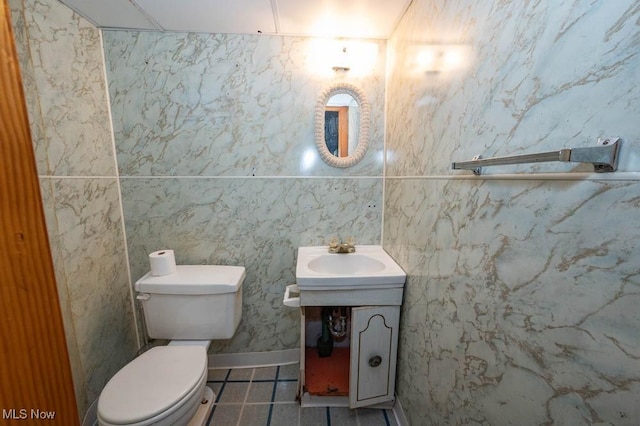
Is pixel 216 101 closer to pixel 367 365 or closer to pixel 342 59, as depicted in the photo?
pixel 342 59

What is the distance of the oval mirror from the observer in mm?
1521

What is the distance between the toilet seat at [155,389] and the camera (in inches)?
36.5

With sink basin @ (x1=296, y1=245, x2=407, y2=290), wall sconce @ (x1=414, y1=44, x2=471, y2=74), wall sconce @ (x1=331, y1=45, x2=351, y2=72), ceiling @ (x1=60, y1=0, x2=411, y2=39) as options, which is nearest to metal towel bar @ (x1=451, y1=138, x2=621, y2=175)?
wall sconce @ (x1=414, y1=44, x2=471, y2=74)

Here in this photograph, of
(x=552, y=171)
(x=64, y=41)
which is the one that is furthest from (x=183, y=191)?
(x=552, y=171)

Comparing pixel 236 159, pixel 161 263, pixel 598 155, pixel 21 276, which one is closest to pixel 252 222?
pixel 236 159

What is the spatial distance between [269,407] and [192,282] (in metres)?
0.83

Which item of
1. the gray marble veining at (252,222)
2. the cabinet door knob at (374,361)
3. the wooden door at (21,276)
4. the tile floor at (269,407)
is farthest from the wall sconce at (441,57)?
the tile floor at (269,407)

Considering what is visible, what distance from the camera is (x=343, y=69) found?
1502mm

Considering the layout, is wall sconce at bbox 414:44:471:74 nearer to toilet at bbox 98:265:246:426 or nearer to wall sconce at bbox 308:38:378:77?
wall sconce at bbox 308:38:378:77

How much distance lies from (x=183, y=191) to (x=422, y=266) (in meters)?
1.41

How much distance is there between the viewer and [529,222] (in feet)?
1.88

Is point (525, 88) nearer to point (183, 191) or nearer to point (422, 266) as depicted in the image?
point (422, 266)

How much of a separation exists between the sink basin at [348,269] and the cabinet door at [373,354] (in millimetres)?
150

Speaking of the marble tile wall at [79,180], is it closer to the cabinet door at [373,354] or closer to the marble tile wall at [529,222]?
the cabinet door at [373,354]
